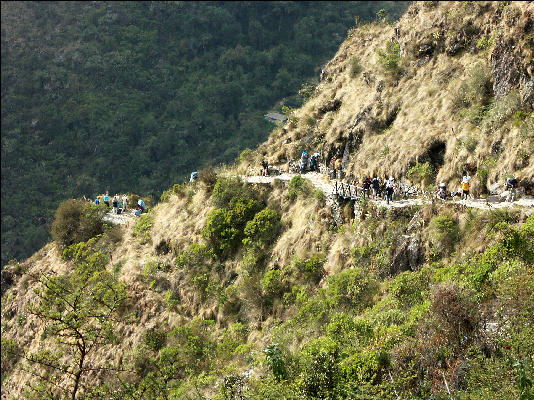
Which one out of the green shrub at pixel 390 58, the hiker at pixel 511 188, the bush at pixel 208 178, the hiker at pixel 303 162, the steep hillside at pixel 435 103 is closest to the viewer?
the hiker at pixel 511 188

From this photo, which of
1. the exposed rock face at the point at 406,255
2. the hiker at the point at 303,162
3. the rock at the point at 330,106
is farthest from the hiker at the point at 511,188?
the rock at the point at 330,106

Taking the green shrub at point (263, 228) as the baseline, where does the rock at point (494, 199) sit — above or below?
above

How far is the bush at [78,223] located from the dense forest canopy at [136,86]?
103ft

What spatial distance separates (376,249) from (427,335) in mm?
5663

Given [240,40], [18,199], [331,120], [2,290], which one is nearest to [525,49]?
[331,120]

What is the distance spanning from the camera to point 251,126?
7981cm

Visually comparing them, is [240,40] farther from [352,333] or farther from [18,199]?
[352,333]

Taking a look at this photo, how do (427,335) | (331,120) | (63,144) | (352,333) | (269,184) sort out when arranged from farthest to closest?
1. (63,144)
2. (331,120)
3. (269,184)
4. (352,333)
5. (427,335)

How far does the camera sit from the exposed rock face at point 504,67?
1911 centimetres

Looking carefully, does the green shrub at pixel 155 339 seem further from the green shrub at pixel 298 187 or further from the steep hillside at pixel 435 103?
the steep hillside at pixel 435 103

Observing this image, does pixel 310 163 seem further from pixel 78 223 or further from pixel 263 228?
pixel 78 223

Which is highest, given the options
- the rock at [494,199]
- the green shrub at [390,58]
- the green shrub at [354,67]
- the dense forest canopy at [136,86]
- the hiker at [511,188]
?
the green shrub at [390,58]

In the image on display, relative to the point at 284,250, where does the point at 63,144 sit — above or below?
below

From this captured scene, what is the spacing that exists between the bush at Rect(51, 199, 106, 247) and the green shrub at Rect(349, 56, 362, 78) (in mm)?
16042
